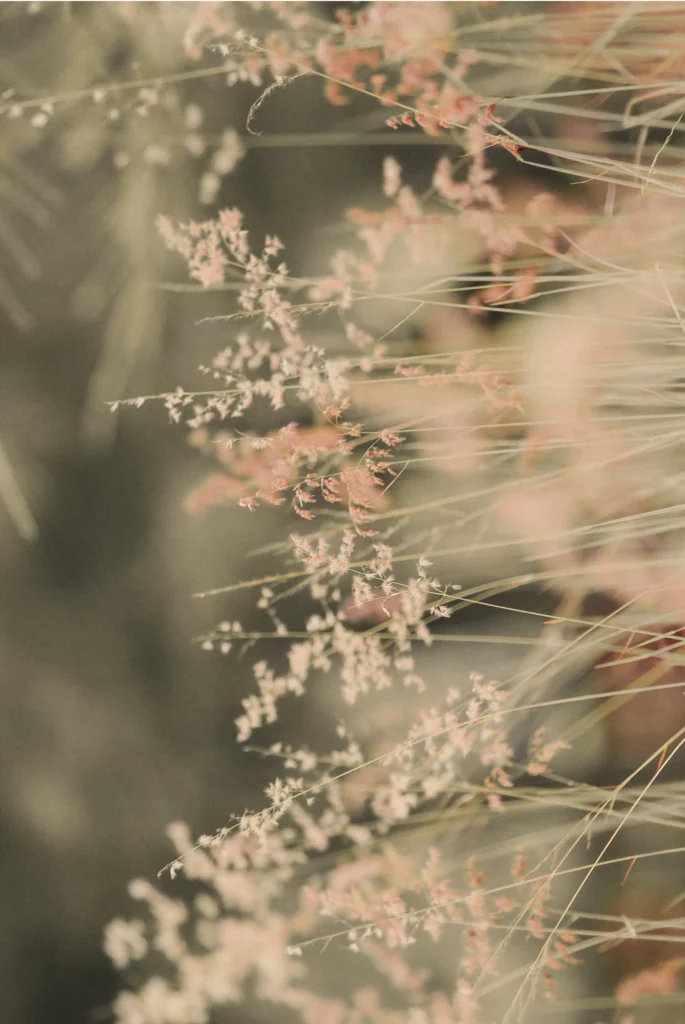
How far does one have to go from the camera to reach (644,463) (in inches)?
30.3

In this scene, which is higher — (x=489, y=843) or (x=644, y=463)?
(x=644, y=463)

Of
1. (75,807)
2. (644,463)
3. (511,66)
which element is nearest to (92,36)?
(511,66)

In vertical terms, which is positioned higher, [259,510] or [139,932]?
[259,510]

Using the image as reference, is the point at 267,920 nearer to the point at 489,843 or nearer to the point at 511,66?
the point at 489,843

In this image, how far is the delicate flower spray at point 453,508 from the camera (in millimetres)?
768

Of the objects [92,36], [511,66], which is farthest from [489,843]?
[92,36]

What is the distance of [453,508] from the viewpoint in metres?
0.79

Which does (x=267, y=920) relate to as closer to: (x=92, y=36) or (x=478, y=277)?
(x=478, y=277)

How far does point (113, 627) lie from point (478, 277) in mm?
592

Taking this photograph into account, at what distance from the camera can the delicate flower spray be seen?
768mm

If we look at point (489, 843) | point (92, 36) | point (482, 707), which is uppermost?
point (92, 36)

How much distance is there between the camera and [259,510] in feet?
2.67

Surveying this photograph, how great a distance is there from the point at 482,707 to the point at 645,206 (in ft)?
1.93

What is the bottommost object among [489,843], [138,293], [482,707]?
[489,843]
